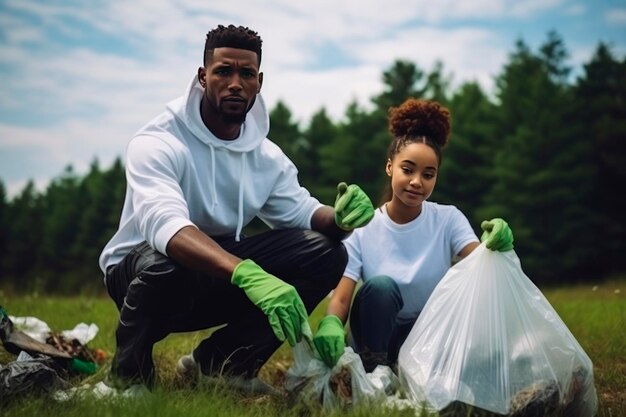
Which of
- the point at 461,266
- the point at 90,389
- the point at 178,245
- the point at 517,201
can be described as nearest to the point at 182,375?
the point at 90,389

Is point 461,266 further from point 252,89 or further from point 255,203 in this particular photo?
point 252,89

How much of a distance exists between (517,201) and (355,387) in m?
23.2

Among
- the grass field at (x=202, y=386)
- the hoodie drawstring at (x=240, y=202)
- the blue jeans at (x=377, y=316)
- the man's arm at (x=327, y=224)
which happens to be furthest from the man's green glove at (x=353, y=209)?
the grass field at (x=202, y=386)

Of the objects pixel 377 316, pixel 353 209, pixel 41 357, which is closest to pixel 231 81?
pixel 353 209

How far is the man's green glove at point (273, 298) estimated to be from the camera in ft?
7.82

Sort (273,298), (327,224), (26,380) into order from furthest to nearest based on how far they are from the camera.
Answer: (327,224) < (26,380) < (273,298)

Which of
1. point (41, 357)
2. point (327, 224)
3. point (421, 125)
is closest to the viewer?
point (41, 357)

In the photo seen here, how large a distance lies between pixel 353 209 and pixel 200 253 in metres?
0.79

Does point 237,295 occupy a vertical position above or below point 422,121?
below

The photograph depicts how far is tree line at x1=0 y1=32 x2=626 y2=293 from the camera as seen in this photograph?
24.3m

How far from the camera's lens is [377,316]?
2.93 m

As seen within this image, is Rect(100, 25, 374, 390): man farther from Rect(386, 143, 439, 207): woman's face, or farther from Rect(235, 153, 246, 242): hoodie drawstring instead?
Rect(386, 143, 439, 207): woman's face

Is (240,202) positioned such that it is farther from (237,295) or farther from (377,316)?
(377,316)

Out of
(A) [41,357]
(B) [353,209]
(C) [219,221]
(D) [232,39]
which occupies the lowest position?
(A) [41,357]
